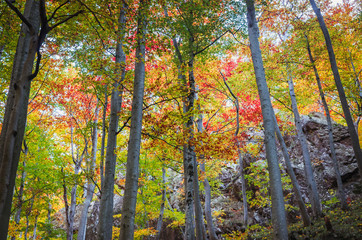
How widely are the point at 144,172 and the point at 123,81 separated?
602cm

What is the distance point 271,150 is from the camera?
5203 mm

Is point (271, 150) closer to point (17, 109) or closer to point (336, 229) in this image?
point (336, 229)

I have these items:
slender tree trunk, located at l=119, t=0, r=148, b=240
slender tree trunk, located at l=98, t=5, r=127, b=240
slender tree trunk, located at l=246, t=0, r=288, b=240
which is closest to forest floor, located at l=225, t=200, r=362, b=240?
slender tree trunk, located at l=246, t=0, r=288, b=240

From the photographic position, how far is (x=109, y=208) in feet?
16.9

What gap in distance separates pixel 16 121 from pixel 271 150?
5057 mm

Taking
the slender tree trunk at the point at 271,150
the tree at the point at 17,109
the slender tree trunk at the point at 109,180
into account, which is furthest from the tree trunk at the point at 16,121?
the slender tree trunk at the point at 271,150

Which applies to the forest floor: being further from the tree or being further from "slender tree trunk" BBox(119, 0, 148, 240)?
the tree

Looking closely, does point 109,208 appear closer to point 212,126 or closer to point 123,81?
point 123,81

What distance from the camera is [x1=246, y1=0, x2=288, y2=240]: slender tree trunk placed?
15.1 feet

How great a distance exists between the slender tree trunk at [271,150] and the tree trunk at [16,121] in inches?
189

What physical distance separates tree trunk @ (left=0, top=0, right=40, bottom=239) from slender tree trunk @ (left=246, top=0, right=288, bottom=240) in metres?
4.79

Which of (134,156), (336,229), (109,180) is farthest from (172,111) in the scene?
(336,229)

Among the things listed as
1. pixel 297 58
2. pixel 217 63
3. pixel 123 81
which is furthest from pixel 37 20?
pixel 297 58

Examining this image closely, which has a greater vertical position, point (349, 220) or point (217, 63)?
point (217, 63)
